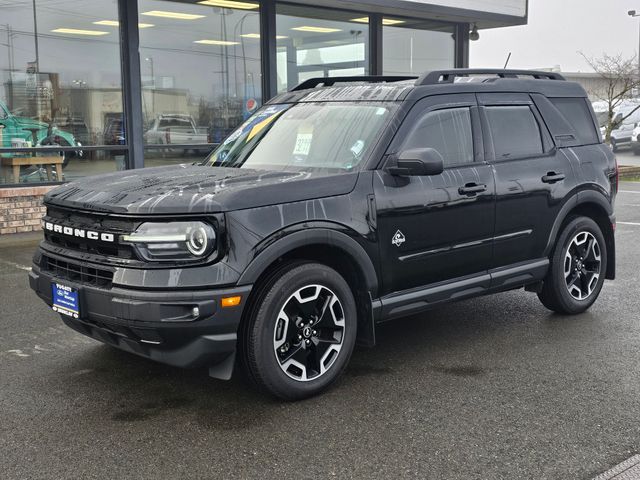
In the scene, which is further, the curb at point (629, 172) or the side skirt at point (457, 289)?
the curb at point (629, 172)

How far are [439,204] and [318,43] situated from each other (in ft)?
34.8

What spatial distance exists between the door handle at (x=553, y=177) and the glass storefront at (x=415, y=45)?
10.7 m

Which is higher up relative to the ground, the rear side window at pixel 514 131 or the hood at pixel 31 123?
the hood at pixel 31 123

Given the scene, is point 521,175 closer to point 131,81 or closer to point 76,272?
point 76,272

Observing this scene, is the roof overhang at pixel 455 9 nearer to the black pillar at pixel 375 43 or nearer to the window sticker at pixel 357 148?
the black pillar at pixel 375 43

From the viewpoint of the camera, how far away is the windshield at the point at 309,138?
183 inches

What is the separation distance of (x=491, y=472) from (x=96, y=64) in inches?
392

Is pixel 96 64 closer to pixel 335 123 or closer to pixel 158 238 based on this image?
pixel 335 123

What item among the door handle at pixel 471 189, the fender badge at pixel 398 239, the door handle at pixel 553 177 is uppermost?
the door handle at pixel 553 177

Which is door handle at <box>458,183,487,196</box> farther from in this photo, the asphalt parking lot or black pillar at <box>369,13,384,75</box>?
black pillar at <box>369,13,384,75</box>

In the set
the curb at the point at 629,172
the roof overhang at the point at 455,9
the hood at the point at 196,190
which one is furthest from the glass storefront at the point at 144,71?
the curb at the point at 629,172

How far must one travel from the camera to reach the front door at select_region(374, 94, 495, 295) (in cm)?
451

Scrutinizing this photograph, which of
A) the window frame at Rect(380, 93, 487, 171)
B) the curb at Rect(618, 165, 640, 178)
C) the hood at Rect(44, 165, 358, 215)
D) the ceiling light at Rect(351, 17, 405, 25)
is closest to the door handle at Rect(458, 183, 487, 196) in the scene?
the window frame at Rect(380, 93, 487, 171)

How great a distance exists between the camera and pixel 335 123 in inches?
192
